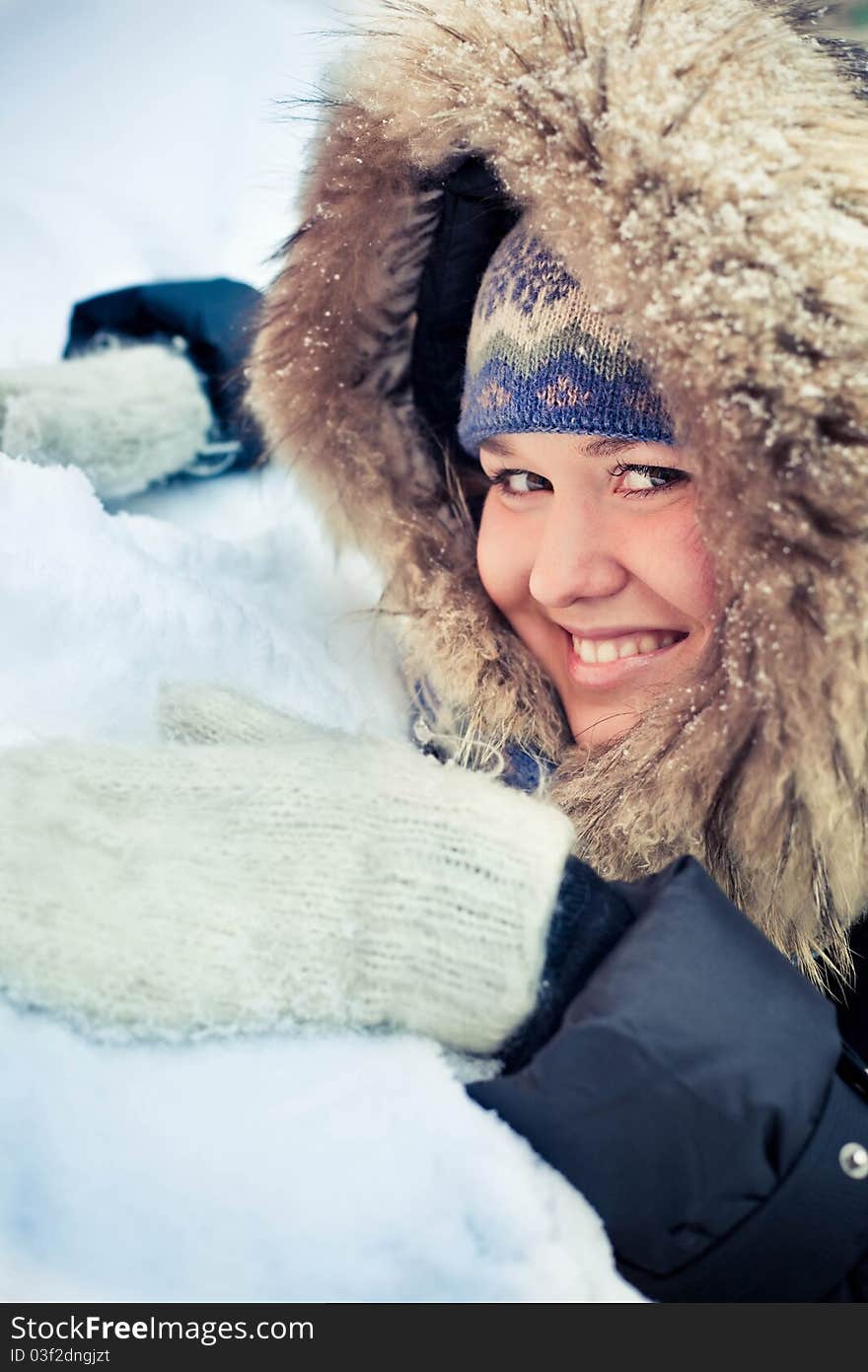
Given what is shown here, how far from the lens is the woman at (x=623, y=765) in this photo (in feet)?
1.85

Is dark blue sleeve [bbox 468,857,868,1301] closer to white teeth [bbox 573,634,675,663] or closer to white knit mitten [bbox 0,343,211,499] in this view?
white teeth [bbox 573,634,675,663]

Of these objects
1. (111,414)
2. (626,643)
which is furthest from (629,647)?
(111,414)

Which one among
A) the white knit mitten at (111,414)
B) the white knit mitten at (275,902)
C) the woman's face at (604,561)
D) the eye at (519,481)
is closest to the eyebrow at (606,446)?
the woman's face at (604,561)

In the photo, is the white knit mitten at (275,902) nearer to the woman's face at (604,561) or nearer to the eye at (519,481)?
the woman's face at (604,561)

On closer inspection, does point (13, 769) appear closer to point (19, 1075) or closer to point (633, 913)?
point (19, 1075)

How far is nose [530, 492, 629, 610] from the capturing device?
872 millimetres

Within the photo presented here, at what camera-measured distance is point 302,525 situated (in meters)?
1.35

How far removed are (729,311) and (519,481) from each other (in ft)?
1.12

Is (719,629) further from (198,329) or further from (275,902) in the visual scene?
(198,329)

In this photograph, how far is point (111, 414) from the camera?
1.37 m

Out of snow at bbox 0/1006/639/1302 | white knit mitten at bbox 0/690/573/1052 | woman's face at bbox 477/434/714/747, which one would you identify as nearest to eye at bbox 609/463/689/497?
woman's face at bbox 477/434/714/747

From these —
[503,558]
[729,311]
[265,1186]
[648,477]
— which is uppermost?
[729,311]

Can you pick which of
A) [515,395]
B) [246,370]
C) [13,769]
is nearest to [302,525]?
[246,370]

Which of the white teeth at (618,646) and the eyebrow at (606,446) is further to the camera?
the white teeth at (618,646)
